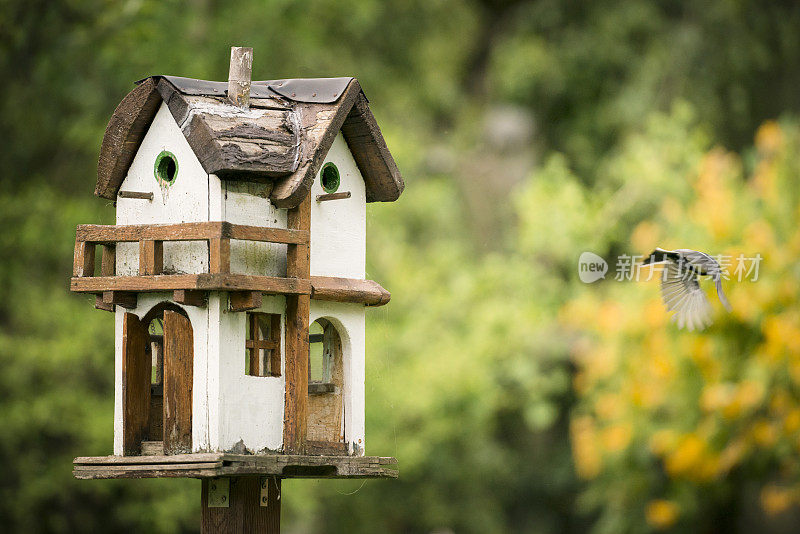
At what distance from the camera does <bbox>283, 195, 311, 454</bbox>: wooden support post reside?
434cm

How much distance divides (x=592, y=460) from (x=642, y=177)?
9.01 ft

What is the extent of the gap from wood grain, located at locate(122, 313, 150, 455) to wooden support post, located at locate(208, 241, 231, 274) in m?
0.55

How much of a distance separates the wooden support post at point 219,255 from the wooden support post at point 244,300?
117 mm

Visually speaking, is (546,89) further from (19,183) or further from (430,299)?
(19,183)

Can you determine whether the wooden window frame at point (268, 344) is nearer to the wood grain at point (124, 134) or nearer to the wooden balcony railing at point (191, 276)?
the wooden balcony railing at point (191, 276)

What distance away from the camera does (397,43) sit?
1603 cm

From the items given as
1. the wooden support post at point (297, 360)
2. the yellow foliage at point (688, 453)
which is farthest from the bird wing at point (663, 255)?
the yellow foliage at point (688, 453)

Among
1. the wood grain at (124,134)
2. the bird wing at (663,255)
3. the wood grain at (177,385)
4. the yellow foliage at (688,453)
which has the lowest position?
the yellow foliage at (688,453)

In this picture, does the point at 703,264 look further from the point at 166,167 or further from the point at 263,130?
the point at 166,167

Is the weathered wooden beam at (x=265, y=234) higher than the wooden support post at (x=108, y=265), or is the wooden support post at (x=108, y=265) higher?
the weathered wooden beam at (x=265, y=234)

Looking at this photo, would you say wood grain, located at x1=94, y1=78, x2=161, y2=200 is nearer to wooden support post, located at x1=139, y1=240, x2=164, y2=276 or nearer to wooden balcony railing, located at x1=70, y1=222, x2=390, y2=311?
wooden balcony railing, located at x1=70, y1=222, x2=390, y2=311

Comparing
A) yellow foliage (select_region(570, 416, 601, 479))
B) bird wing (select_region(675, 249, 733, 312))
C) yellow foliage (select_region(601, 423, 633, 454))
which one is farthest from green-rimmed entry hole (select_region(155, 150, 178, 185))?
yellow foliage (select_region(570, 416, 601, 479))

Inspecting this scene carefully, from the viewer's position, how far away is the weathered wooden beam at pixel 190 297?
4164mm

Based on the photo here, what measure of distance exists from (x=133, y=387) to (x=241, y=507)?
591mm
